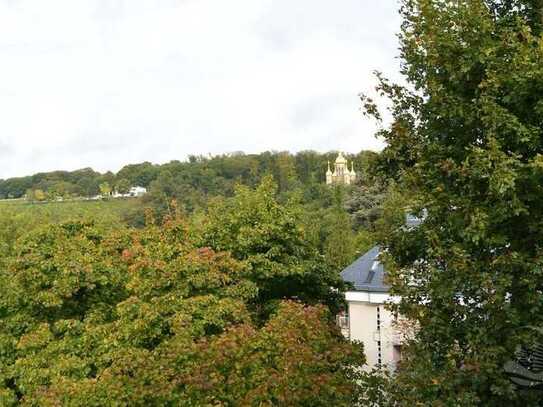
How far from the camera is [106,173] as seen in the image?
10512 cm

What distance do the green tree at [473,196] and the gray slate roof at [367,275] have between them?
12078 mm

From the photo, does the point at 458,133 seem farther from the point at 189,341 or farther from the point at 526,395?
the point at 189,341

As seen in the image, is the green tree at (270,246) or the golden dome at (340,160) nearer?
the green tree at (270,246)

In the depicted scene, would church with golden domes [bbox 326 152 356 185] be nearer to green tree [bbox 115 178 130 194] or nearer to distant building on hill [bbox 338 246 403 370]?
green tree [bbox 115 178 130 194]

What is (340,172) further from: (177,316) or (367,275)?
(177,316)

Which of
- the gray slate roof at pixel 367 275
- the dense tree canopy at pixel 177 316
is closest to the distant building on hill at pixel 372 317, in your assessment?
the gray slate roof at pixel 367 275

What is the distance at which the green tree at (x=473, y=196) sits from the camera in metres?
6.66

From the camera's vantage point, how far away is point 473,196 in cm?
709

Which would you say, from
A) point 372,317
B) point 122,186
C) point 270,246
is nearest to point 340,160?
point 122,186

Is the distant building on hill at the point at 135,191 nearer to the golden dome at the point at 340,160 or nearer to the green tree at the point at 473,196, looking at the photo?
the golden dome at the point at 340,160

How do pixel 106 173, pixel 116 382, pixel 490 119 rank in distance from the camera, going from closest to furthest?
pixel 490 119 < pixel 116 382 < pixel 106 173

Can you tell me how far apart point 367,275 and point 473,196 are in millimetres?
14237

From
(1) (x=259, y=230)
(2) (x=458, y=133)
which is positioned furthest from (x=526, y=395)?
(1) (x=259, y=230)

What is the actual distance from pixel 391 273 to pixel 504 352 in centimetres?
176
